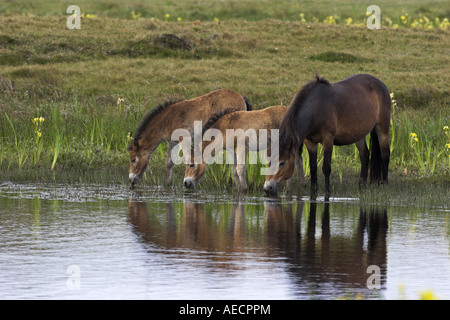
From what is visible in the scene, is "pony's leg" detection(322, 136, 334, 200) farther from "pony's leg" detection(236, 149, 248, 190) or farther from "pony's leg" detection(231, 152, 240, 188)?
"pony's leg" detection(231, 152, 240, 188)

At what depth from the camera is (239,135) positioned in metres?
14.3

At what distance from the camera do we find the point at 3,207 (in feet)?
40.8

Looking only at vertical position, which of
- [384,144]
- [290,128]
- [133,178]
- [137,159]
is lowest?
[133,178]

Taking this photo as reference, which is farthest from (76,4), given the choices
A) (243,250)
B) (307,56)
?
(243,250)

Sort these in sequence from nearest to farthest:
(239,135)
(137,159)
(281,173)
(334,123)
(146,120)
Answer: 1. (281,173)
2. (334,123)
3. (239,135)
4. (137,159)
5. (146,120)

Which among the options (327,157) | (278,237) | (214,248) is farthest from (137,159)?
(214,248)

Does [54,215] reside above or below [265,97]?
below

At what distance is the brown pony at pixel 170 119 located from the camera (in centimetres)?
1583

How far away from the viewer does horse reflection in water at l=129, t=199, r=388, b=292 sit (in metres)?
8.40

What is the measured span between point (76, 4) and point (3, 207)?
3161 cm

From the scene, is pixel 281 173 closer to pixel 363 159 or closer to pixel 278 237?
pixel 363 159

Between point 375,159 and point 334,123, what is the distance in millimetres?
1747

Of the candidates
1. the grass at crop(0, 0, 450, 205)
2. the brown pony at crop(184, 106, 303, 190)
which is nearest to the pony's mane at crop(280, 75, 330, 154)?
the brown pony at crop(184, 106, 303, 190)

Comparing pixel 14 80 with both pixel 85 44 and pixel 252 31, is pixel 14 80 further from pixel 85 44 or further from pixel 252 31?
pixel 252 31
